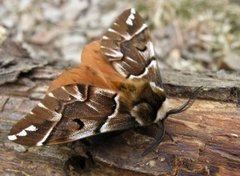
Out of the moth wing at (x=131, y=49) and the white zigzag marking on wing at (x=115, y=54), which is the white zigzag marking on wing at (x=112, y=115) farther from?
the white zigzag marking on wing at (x=115, y=54)

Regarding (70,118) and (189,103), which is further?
(189,103)

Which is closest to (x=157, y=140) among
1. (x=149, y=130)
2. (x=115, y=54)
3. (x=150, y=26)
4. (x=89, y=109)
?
(x=149, y=130)

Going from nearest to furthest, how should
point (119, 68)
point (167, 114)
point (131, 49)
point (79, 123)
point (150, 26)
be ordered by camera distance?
point (79, 123), point (167, 114), point (119, 68), point (131, 49), point (150, 26)

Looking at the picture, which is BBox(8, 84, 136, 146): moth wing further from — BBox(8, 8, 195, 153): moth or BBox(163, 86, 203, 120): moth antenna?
BBox(163, 86, 203, 120): moth antenna

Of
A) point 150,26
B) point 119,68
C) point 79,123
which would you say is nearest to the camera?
point 79,123

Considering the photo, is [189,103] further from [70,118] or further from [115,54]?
[70,118]

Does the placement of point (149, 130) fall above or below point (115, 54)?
below

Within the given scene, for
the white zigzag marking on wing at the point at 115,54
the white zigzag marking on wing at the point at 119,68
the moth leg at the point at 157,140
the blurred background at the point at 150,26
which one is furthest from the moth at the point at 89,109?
the blurred background at the point at 150,26

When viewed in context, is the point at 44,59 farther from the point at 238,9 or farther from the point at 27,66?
the point at 238,9
